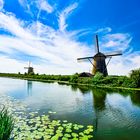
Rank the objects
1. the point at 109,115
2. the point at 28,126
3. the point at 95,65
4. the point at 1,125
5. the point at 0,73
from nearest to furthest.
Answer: the point at 1,125 → the point at 28,126 → the point at 109,115 → the point at 95,65 → the point at 0,73

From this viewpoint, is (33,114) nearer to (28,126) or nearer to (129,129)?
(28,126)

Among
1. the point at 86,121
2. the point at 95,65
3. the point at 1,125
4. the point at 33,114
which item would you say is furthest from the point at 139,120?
the point at 95,65

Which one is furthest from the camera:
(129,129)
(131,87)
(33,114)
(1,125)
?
(131,87)

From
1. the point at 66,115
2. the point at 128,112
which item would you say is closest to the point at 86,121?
the point at 66,115

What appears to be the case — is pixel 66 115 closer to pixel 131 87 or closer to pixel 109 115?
pixel 109 115

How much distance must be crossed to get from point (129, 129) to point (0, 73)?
91.1m

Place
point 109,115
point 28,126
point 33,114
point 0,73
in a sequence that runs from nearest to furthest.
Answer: point 28,126 → point 33,114 → point 109,115 → point 0,73

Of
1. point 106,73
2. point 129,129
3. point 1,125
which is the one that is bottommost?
point 129,129

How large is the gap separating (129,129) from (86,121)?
2432 mm

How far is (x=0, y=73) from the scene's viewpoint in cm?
9681

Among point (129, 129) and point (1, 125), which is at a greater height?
point (1, 125)

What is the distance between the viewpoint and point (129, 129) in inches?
460

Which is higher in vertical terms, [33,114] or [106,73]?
[106,73]

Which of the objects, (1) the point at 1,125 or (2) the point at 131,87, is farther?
(2) the point at 131,87
